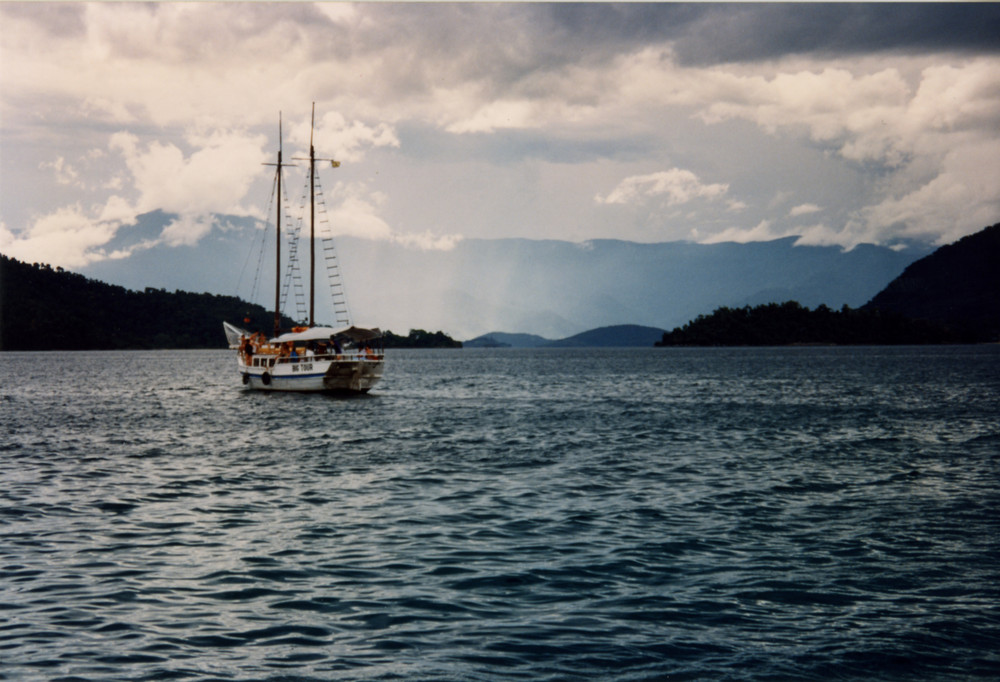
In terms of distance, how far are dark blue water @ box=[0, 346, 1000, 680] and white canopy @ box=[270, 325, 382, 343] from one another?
29323mm

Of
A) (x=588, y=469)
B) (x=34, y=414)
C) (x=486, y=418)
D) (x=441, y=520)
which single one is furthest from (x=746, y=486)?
(x=34, y=414)

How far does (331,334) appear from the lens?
6538 cm

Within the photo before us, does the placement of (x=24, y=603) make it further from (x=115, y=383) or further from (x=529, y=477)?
(x=115, y=383)

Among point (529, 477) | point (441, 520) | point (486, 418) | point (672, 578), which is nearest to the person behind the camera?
point (672, 578)

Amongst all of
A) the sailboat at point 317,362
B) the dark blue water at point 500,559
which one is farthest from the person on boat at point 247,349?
the dark blue water at point 500,559

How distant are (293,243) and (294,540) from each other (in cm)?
7476

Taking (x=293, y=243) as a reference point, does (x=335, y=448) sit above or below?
below

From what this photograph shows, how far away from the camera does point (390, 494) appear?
74.4 ft

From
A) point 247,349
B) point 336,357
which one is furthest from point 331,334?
point 247,349

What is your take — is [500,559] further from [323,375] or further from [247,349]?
[247,349]

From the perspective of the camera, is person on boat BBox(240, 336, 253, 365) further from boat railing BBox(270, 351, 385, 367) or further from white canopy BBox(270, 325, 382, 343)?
white canopy BBox(270, 325, 382, 343)

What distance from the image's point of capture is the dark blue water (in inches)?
422

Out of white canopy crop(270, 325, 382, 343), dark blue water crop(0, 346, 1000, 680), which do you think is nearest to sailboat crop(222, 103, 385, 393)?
white canopy crop(270, 325, 382, 343)

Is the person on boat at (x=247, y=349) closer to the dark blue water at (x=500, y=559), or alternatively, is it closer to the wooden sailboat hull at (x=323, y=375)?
the wooden sailboat hull at (x=323, y=375)
